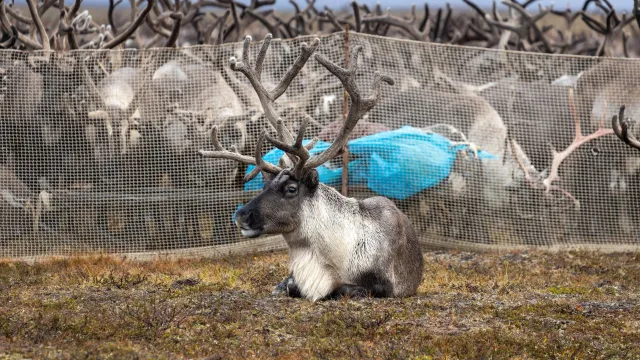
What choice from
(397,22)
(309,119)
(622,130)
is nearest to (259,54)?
(309,119)

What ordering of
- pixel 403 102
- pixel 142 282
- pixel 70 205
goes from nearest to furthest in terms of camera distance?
pixel 142 282 → pixel 70 205 → pixel 403 102

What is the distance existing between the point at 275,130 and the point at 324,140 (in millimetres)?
927

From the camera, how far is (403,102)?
36.2 ft

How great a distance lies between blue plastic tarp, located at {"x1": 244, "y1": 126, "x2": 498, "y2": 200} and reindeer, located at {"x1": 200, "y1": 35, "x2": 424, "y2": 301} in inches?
106

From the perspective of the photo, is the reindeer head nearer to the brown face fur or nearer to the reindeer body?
the brown face fur

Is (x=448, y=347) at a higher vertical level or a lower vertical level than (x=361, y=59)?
lower

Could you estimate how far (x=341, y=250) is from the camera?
25.1 ft

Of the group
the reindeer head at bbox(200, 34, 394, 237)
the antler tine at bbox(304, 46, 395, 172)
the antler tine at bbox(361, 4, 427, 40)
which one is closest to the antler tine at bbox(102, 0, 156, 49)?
the reindeer head at bbox(200, 34, 394, 237)

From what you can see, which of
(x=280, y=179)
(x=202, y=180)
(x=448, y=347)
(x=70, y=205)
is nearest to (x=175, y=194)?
(x=202, y=180)

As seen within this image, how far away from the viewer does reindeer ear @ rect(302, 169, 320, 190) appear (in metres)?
7.64

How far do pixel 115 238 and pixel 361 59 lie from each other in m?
3.10

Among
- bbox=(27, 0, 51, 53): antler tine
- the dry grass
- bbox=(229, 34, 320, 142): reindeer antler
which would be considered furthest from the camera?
bbox=(27, 0, 51, 53): antler tine

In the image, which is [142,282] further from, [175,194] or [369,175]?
[369,175]

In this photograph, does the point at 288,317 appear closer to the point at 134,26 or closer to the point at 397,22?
the point at 134,26
